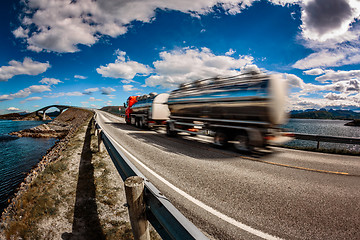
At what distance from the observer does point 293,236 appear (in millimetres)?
2680

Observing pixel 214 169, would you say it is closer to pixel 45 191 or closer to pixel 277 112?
pixel 277 112

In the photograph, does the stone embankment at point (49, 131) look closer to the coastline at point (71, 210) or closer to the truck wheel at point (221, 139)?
the coastline at point (71, 210)

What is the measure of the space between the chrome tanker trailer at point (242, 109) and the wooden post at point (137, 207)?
616cm

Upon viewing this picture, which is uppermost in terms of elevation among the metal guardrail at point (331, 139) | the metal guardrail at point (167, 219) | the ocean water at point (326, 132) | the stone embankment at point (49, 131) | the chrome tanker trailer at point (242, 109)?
the chrome tanker trailer at point (242, 109)

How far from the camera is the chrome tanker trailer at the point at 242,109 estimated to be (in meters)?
6.58

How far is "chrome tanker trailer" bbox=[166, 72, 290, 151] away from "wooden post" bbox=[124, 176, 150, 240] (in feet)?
20.2

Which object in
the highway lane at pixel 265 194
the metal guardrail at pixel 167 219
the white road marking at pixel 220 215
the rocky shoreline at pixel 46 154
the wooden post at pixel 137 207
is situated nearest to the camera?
the metal guardrail at pixel 167 219

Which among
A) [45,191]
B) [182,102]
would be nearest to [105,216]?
[45,191]

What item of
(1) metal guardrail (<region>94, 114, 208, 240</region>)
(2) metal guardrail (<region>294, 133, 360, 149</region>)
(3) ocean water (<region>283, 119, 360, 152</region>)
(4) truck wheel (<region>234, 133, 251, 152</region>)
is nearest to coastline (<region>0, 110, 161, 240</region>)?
(1) metal guardrail (<region>94, 114, 208, 240</region>)

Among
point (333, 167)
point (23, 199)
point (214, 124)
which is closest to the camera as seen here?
point (23, 199)

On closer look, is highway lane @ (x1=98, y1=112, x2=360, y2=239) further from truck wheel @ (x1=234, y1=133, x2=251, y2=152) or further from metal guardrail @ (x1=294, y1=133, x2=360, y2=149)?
metal guardrail @ (x1=294, y1=133, x2=360, y2=149)

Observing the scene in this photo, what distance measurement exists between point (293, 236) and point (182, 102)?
359 inches

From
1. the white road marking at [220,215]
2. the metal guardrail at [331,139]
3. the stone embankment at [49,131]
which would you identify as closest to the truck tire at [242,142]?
the metal guardrail at [331,139]

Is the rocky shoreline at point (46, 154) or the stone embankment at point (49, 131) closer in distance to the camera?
the rocky shoreline at point (46, 154)
